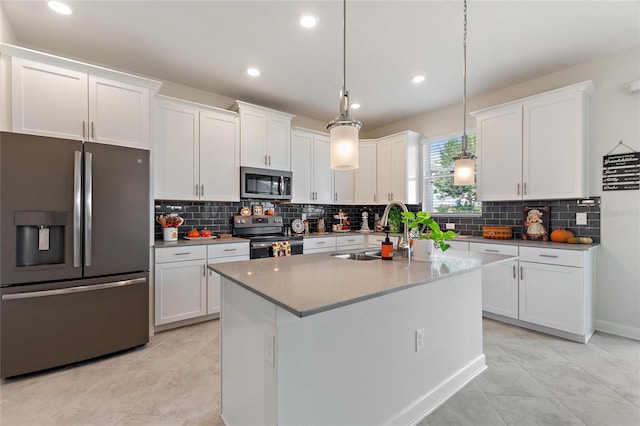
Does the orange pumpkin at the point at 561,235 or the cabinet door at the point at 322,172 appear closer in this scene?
the orange pumpkin at the point at 561,235

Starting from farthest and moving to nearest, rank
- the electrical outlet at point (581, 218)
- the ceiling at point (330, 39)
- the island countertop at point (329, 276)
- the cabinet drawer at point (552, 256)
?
the electrical outlet at point (581, 218), the cabinet drawer at point (552, 256), the ceiling at point (330, 39), the island countertop at point (329, 276)

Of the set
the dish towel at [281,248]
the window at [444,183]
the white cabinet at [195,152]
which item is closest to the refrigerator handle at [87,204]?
the white cabinet at [195,152]

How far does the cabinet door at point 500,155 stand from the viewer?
329 centimetres

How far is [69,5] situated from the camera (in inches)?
86.3

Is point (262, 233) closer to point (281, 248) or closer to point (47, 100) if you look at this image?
point (281, 248)

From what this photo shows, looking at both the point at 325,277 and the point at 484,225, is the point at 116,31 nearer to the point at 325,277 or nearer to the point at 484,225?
the point at 325,277

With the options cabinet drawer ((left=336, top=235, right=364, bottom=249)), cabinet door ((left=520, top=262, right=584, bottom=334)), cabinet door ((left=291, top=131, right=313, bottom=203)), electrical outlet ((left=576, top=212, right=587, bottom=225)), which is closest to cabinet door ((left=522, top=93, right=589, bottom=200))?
electrical outlet ((left=576, top=212, right=587, bottom=225))

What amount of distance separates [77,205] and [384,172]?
3.88m

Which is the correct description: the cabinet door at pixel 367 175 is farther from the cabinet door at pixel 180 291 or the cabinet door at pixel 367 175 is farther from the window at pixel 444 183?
the cabinet door at pixel 180 291

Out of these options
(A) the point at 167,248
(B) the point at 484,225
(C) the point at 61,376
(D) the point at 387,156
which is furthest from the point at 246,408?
(D) the point at 387,156

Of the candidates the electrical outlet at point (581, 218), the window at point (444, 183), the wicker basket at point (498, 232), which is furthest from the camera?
the window at point (444, 183)

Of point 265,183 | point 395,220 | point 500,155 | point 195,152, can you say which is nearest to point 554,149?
point 500,155

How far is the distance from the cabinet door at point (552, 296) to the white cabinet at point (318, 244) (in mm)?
2323

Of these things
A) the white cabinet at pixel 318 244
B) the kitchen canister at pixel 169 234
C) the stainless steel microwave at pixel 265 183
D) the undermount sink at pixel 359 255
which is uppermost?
the stainless steel microwave at pixel 265 183
